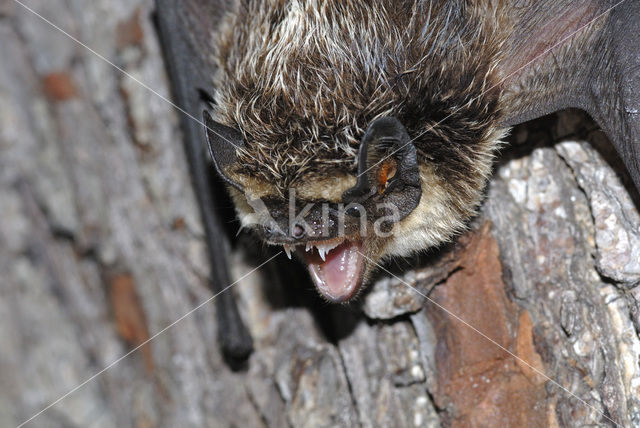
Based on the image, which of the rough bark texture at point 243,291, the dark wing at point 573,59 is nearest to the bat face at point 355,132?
the dark wing at point 573,59

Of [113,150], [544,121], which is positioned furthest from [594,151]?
[113,150]

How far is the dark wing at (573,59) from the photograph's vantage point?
233 cm

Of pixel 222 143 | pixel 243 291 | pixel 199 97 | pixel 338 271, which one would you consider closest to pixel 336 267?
pixel 338 271

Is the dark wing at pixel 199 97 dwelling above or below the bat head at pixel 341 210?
above

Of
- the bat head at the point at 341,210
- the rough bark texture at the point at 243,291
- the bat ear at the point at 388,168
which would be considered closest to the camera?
the bat ear at the point at 388,168

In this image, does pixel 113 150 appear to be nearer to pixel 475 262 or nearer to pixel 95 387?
pixel 95 387

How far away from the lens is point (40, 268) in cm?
341

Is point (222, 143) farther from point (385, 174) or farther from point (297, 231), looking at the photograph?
point (385, 174)

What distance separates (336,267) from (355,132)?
55 cm

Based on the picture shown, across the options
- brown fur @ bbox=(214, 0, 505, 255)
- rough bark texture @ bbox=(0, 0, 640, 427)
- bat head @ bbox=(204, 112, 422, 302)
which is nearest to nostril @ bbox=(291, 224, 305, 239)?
bat head @ bbox=(204, 112, 422, 302)

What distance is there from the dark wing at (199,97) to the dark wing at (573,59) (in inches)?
53.5

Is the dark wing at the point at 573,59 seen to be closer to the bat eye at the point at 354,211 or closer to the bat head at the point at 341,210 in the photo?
the bat head at the point at 341,210

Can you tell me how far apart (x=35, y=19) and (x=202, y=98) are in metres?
0.93

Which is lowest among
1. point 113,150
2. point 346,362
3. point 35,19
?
point 346,362
